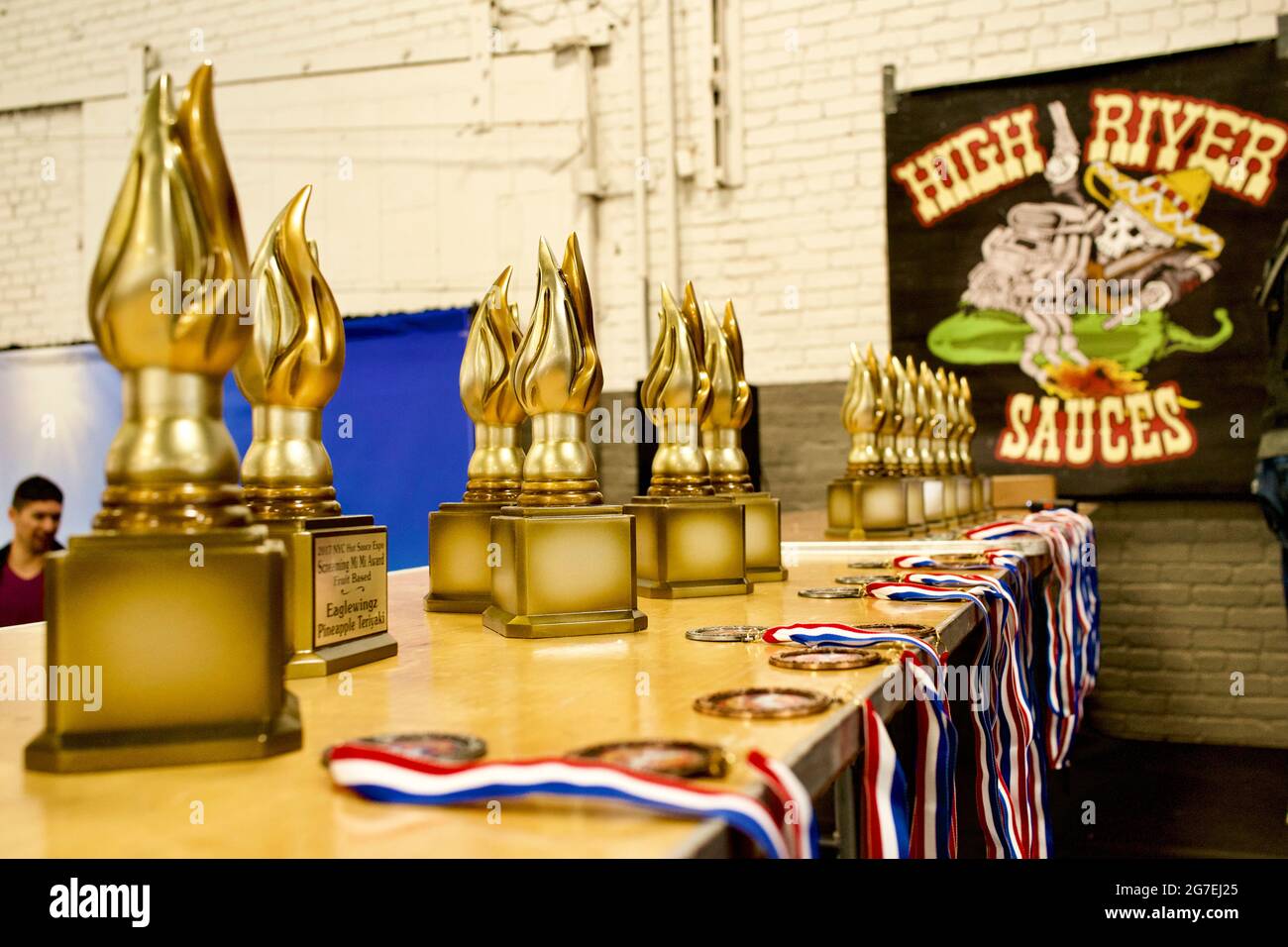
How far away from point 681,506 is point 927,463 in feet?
4.93

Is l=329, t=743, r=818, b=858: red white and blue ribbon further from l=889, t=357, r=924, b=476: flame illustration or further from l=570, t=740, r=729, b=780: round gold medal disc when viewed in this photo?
l=889, t=357, r=924, b=476: flame illustration

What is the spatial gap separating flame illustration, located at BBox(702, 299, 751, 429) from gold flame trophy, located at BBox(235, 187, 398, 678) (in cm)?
64

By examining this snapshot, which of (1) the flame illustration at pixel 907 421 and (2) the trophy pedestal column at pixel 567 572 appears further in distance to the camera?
(1) the flame illustration at pixel 907 421

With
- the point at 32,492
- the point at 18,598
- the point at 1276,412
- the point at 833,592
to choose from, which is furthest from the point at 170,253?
the point at 32,492

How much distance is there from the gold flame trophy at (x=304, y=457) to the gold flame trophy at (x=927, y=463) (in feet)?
5.41

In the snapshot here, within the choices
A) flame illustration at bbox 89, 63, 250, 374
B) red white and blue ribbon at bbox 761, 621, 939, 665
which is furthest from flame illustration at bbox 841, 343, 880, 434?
flame illustration at bbox 89, 63, 250, 374

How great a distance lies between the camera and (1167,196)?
4.51 metres

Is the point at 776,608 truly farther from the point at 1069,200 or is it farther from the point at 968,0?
the point at 968,0

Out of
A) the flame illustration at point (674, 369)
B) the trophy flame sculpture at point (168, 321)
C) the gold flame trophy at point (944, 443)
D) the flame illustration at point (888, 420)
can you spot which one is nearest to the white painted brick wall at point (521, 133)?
the gold flame trophy at point (944, 443)

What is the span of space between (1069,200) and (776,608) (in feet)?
13.7

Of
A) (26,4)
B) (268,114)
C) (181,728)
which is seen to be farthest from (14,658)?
(26,4)

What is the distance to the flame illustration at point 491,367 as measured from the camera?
1186mm

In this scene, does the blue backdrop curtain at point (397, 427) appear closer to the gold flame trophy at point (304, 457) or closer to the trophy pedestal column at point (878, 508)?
the trophy pedestal column at point (878, 508)

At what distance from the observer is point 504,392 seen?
119 centimetres
